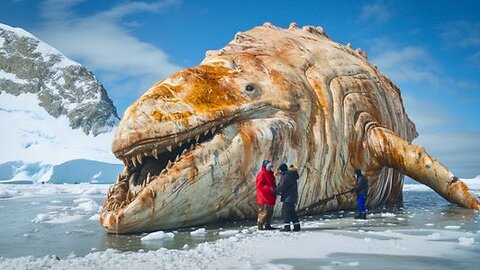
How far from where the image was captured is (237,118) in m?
8.59

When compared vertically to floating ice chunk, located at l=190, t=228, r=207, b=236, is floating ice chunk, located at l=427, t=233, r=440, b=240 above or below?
below

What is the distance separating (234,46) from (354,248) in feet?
21.6

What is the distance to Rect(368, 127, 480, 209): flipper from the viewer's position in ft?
35.4

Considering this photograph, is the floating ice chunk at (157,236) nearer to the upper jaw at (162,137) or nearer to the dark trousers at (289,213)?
the upper jaw at (162,137)

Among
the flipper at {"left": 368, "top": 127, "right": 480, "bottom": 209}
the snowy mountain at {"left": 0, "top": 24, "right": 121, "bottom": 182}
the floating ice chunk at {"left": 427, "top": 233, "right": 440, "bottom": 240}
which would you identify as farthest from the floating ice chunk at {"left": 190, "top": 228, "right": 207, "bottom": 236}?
the snowy mountain at {"left": 0, "top": 24, "right": 121, "bottom": 182}

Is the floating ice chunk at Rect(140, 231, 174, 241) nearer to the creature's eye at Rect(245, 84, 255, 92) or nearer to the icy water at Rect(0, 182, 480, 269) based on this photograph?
the icy water at Rect(0, 182, 480, 269)

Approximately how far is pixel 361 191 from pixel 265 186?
2570 mm

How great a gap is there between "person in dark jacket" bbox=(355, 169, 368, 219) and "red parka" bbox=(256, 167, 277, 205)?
2130 mm

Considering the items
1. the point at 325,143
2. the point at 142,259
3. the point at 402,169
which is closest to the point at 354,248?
the point at 142,259

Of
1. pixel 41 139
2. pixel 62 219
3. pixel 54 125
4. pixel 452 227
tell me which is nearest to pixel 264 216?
pixel 452 227

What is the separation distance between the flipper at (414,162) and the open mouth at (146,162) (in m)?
4.13

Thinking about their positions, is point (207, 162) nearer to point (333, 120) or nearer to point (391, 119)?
point (333, 120)

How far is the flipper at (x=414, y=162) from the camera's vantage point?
1079 centimetres

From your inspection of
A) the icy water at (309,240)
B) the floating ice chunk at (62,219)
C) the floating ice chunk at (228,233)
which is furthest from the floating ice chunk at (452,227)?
the floating ice chunk at (62,219)
